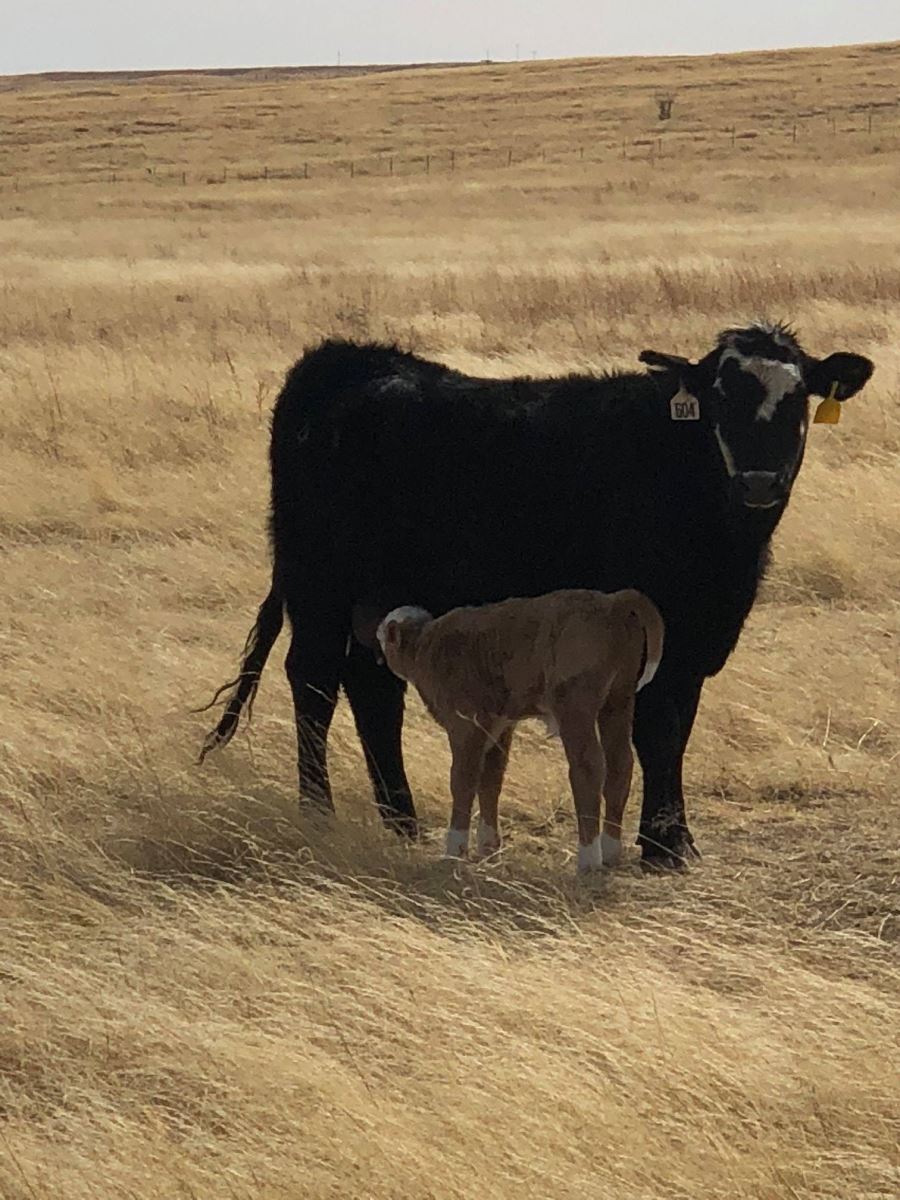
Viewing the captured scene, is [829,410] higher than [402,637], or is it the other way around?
[829,410]

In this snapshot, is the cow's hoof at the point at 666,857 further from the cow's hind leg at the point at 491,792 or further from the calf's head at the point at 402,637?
the calf's head at the point at 402,637

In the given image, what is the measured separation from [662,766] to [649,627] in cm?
53

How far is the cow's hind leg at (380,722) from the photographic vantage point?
6.11m

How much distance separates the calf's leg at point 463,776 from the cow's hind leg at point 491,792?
0.25ft

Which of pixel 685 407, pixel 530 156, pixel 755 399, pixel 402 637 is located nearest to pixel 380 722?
pixel 402 637

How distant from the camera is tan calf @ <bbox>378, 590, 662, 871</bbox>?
5.27 metres

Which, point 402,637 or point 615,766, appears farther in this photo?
point 402,637

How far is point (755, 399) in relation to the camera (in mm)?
5621

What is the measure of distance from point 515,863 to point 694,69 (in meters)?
72.8

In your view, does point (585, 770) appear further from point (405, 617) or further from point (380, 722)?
point (380, 722)

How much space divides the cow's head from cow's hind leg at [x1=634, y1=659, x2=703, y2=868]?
63cm

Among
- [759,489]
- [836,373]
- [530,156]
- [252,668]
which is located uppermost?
[836,373]

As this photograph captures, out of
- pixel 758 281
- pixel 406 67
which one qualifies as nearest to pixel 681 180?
pixel 758 281

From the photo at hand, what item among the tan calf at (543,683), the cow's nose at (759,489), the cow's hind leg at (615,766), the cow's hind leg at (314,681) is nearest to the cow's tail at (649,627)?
the tan calf at (543,683)
